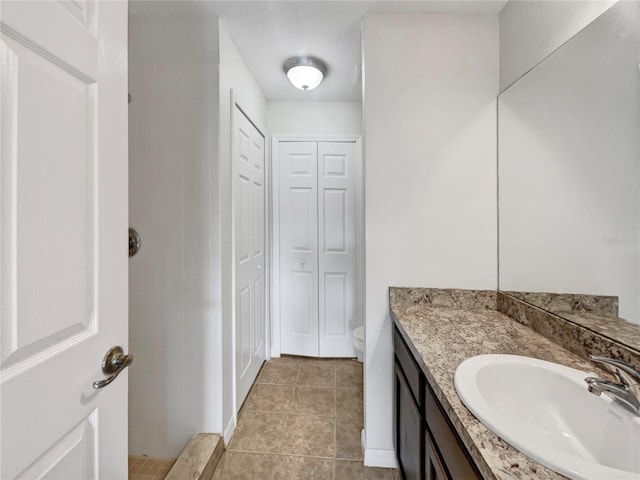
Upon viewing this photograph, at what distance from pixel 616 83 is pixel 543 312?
0.84 m

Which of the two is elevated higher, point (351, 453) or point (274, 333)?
point (274, 333)

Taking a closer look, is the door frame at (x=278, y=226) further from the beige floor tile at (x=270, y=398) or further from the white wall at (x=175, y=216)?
the white wall at (x=175, y=216)

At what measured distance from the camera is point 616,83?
33.9 inches

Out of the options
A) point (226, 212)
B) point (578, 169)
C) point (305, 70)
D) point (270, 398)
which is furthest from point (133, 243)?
point (578, 169)

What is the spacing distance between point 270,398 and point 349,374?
707 millimetres

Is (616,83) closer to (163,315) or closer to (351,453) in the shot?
(351,453)

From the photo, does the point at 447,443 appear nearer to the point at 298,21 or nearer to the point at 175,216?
the point at 175,216

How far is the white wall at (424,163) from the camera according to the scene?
1477mm

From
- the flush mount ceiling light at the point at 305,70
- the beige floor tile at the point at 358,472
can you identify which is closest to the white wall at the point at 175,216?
the flush mount ceiling light at the point at 305,70

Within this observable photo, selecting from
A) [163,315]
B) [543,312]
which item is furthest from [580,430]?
[163,315]

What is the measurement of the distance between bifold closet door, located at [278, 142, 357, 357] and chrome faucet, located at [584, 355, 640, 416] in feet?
6.49

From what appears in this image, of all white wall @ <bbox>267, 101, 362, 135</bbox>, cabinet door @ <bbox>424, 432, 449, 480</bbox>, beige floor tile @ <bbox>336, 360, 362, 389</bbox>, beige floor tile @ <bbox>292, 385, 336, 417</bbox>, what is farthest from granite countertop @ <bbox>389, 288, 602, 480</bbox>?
white wall @ <bbox>267, 101, 362, 135</bbox>
